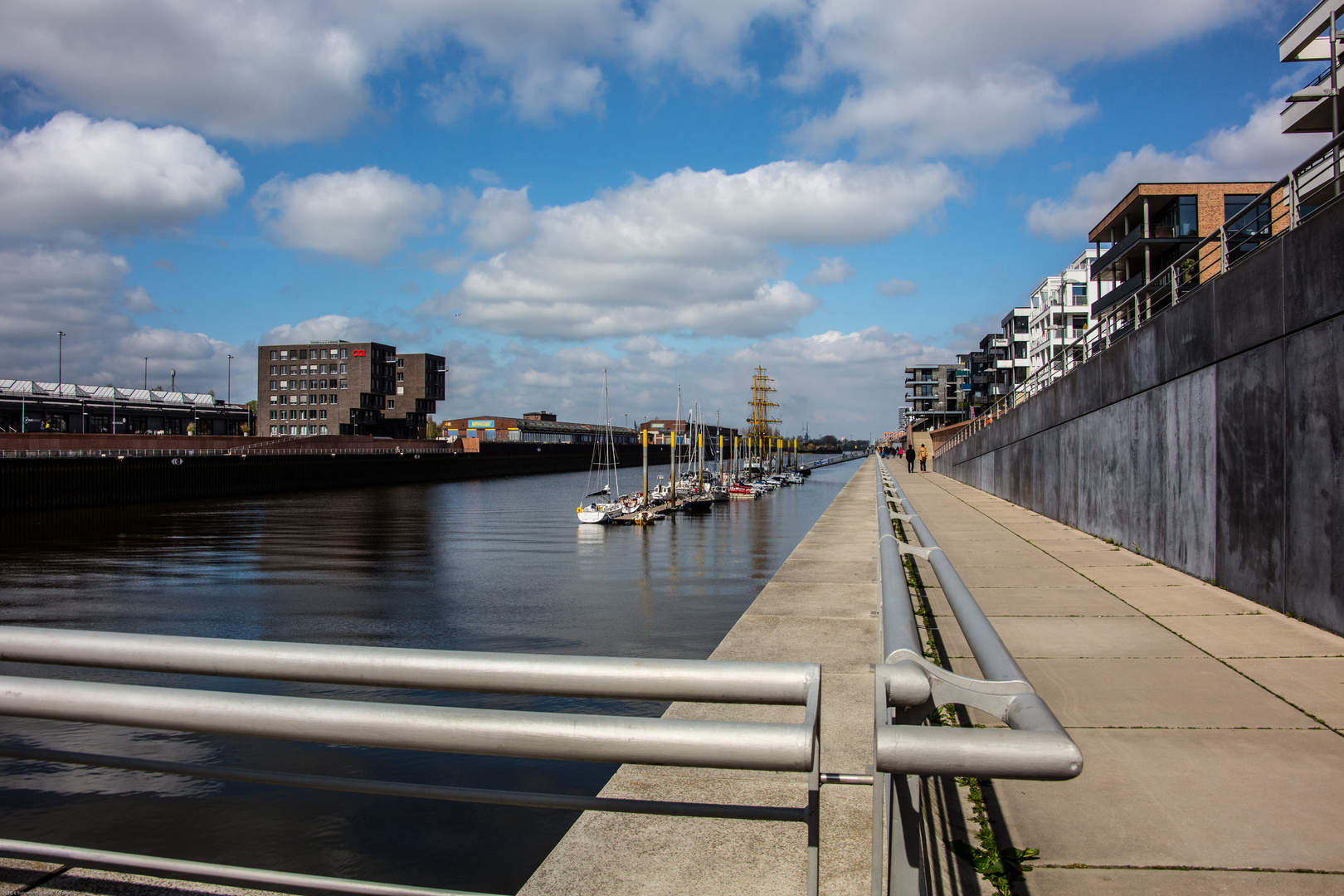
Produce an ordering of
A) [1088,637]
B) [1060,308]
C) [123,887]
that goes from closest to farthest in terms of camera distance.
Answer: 1. [123,887]
2. [1088,637]
3. [1060,308]

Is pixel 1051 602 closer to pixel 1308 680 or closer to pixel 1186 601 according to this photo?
pixel 1186 601

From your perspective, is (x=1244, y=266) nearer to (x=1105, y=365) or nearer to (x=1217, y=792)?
(x=1105, y=365)

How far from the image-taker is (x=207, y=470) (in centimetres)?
6794

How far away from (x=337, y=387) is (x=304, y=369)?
Result: 671 centimetres

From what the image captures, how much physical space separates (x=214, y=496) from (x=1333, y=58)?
235 ft

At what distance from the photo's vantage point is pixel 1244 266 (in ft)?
32.1

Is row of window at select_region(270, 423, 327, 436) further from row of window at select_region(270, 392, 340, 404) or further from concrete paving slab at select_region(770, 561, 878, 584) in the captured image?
concrete paving slab at select_region(770, 561, 878, 584)

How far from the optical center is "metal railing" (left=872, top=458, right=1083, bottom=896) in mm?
1560

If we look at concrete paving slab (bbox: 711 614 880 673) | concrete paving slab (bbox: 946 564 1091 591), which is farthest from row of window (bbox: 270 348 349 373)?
concrete paving slab (bbox: 711 614 880 673)

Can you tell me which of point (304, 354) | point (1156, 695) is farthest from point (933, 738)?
point (304, 354)

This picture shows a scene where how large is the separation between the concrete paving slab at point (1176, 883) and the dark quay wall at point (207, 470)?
60.0 metres

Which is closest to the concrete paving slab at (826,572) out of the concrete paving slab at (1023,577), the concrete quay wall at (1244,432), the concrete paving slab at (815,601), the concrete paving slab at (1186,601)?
the concrete paving slab at (815,601)

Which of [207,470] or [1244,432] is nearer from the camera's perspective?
[1244,432]

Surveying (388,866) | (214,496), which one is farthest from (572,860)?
(214,496)
